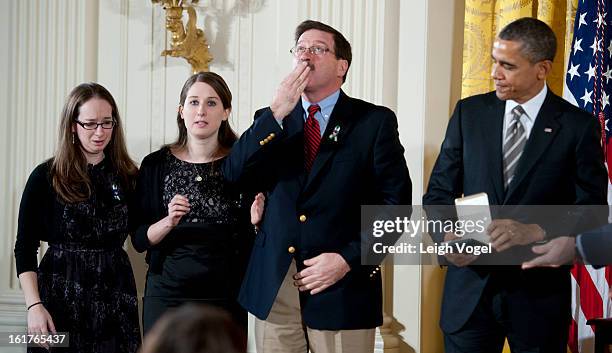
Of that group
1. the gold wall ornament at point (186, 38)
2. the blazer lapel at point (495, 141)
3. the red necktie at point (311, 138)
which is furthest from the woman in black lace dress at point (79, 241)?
the blazer lapel at point (495, 141)

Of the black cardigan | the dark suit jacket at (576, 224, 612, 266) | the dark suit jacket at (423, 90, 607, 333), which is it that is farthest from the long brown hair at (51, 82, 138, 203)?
the dark suit jacket at (576, 224, 612, 266)

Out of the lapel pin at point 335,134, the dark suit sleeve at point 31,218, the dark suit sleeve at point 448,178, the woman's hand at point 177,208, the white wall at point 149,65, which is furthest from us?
the white wall at point 149,65

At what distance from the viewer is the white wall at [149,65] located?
14.7 ft

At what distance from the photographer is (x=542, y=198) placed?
310cm

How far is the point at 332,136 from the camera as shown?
3.36 meters

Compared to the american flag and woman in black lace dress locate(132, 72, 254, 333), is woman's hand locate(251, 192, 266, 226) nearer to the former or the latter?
woman in black lace dress locate(132, 72, 254, 333)

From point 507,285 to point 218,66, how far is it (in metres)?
2.14

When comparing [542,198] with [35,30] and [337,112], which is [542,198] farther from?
[35,30]

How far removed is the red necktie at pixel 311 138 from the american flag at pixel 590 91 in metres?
1.52

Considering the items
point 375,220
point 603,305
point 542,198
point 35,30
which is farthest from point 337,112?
point 35,30

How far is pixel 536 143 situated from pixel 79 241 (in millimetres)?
1878

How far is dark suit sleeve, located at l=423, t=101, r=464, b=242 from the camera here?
325 cm

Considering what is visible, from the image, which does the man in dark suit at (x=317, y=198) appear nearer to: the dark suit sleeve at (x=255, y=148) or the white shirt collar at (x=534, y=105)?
the dark suit sleeve at (x=255, y=148)

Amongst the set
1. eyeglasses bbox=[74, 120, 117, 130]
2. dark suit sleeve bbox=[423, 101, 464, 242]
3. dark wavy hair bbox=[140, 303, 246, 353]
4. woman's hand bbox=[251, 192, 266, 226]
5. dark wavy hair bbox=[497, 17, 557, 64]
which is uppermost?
dark wavy hair bbox=[497, 17, 557, 64]
